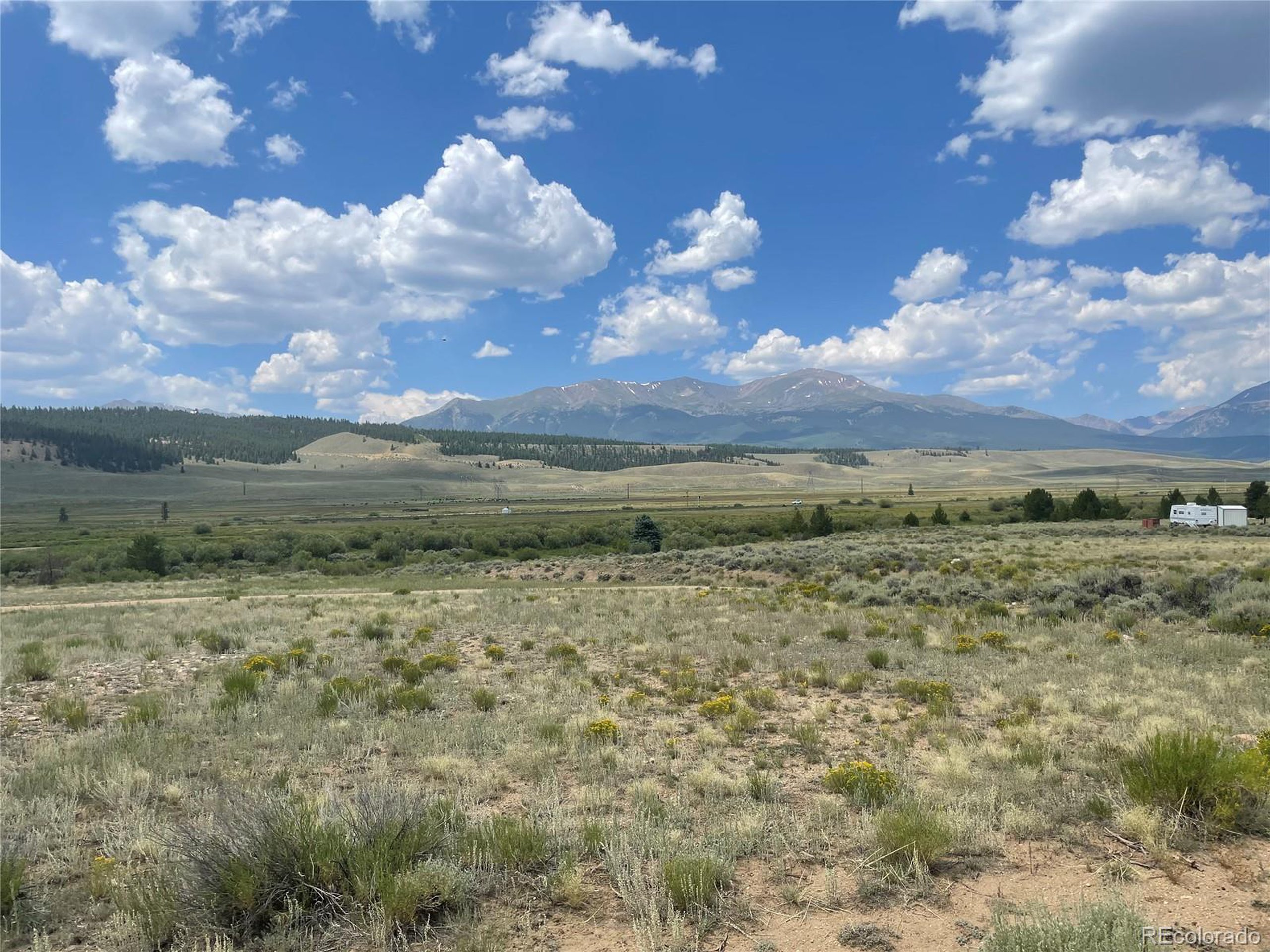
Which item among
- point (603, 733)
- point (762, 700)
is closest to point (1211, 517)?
point (762, 700)

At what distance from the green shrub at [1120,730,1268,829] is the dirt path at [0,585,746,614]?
71.5 feet

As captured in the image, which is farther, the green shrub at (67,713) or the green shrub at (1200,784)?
the green shrub at (67,713)

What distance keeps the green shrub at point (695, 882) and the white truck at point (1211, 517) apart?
180ft

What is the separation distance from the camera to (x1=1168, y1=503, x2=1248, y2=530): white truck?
152 feet

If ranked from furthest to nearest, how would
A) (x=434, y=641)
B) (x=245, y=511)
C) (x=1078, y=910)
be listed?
(x=245, y=511), (x=434, y=641), (x=1078, y=910)

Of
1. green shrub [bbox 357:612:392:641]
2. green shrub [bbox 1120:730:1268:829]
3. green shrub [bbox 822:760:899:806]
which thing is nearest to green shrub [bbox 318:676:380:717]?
green shrub [bbox 357:612:392:641]

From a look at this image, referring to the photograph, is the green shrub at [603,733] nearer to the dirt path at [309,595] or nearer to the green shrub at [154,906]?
the green shrub at [154,906]

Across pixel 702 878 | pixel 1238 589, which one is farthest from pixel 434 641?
pixel 1238 589

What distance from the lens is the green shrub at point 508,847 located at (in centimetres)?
541

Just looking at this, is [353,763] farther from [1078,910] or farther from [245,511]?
[245,511]

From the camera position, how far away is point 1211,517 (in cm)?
4712

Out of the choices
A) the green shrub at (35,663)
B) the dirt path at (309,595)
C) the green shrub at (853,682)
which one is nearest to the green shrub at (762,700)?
the green shrub at (853,682)

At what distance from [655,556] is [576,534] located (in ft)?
82.2

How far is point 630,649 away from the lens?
15.4 meters
